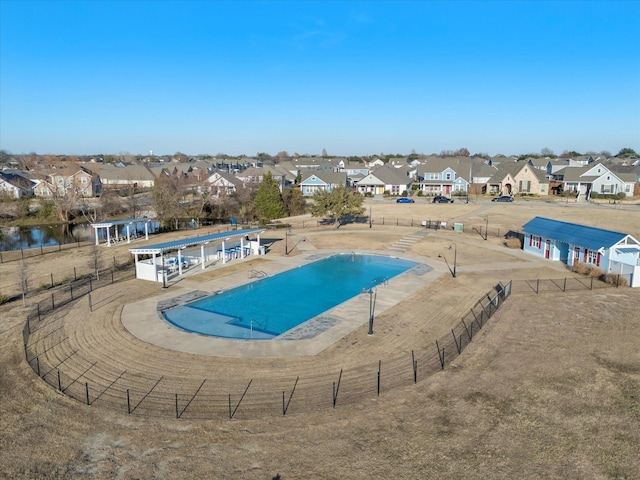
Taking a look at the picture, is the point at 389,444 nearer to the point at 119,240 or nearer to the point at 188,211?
the point at 119,240

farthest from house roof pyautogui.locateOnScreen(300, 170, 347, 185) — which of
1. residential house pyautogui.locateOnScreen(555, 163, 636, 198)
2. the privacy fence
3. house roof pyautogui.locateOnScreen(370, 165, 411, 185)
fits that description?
the privacy fence

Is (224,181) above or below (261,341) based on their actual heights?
above

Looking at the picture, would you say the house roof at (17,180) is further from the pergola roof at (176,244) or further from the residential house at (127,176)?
the pergola roof at (176,244)

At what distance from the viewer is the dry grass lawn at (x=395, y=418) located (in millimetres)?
12422

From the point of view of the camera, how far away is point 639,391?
53.0 feet

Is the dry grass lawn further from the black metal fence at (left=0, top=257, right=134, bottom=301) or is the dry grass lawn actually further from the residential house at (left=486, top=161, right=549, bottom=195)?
the residential house at (left=486, top=161, right=549, bottom=195)

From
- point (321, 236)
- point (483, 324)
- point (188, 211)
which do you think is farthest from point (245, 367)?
point (188, 211)

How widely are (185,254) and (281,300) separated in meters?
13.8

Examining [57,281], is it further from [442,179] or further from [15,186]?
[442,179]

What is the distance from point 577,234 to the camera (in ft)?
114

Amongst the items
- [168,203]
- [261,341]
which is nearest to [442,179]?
[168,203]

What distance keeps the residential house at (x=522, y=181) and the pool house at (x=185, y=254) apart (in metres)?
59.0

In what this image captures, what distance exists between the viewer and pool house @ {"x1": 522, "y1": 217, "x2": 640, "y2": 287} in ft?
101

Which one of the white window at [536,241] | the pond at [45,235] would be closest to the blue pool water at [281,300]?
the white window at [536,241]
